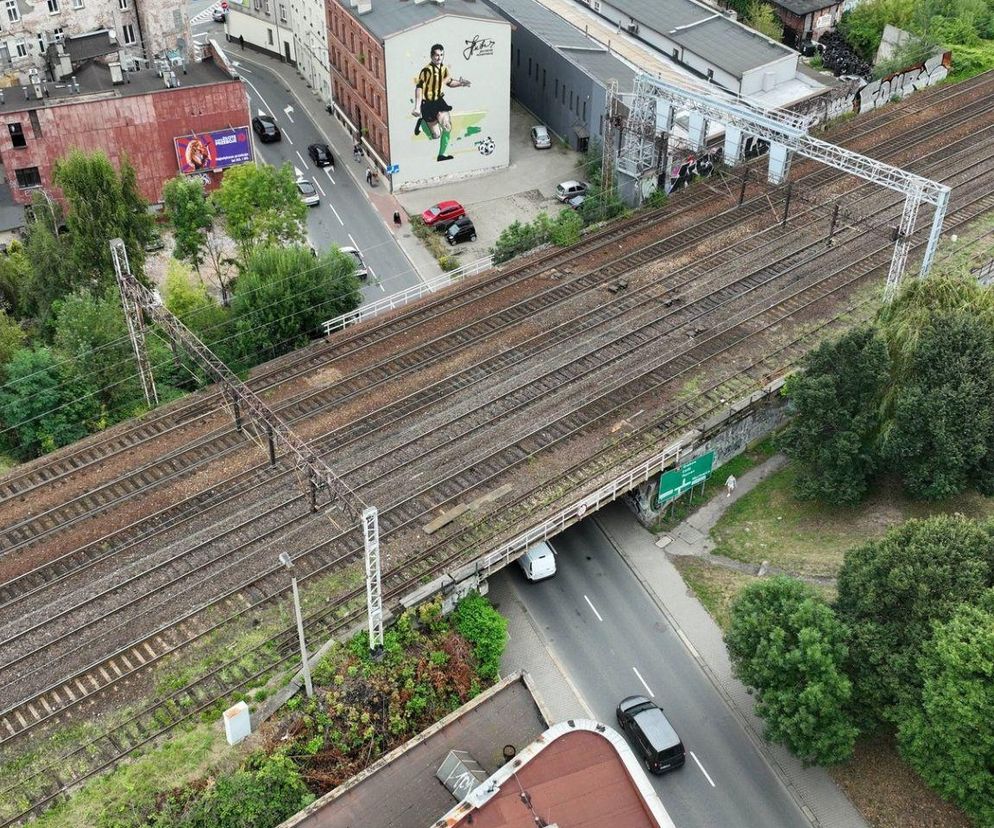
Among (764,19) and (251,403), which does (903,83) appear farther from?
(251,403)

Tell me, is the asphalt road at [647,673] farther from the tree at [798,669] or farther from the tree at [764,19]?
the tree at [764,19]

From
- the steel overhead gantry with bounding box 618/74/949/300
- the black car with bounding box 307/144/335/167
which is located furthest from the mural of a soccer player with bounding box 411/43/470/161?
the steel overhead gantry with bounding box 618/74/949/300

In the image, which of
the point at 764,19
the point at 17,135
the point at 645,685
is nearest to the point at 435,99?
the point at 17,135

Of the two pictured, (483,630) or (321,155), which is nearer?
(483,630)

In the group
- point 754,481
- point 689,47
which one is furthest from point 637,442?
point 689,47

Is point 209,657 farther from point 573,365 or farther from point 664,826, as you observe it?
point 573,365
